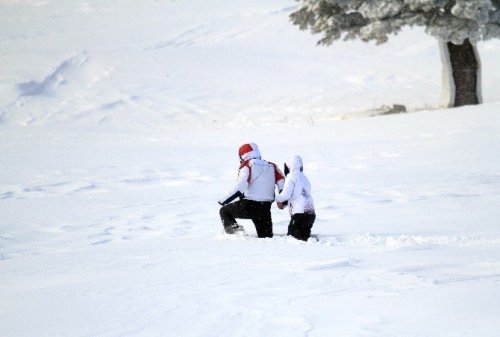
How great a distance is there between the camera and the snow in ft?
13.5

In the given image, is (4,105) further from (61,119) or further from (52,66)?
(52,66)

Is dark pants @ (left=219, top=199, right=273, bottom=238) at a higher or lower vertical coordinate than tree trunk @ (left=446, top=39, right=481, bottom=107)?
lower

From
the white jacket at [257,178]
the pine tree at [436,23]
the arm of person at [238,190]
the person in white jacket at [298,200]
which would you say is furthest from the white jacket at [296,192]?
the pine tree at [436,23]

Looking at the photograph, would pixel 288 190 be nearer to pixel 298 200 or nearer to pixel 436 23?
pixel 298 200

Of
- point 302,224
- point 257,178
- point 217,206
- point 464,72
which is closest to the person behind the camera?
point 302,224

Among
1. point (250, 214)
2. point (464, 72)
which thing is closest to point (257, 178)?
point (250, 214)

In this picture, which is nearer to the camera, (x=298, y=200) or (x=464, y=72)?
(x=298, y=200)

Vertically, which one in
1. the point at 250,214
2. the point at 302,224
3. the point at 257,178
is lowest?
the point at 302,224

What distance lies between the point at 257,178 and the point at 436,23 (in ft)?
38.7

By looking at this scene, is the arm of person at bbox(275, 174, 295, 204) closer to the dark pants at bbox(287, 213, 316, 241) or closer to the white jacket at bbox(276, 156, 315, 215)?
the white jacket at bbox(276, 156, 315, 215)

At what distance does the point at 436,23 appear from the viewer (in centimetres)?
1755

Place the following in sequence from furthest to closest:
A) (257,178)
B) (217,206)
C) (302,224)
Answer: (217,206), (257,178), (302,224)

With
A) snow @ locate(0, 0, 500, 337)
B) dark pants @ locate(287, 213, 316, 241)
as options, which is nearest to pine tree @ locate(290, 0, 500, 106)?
snow @ locate(0, 0, 500, 337)

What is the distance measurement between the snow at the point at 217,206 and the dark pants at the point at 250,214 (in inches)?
9.4
